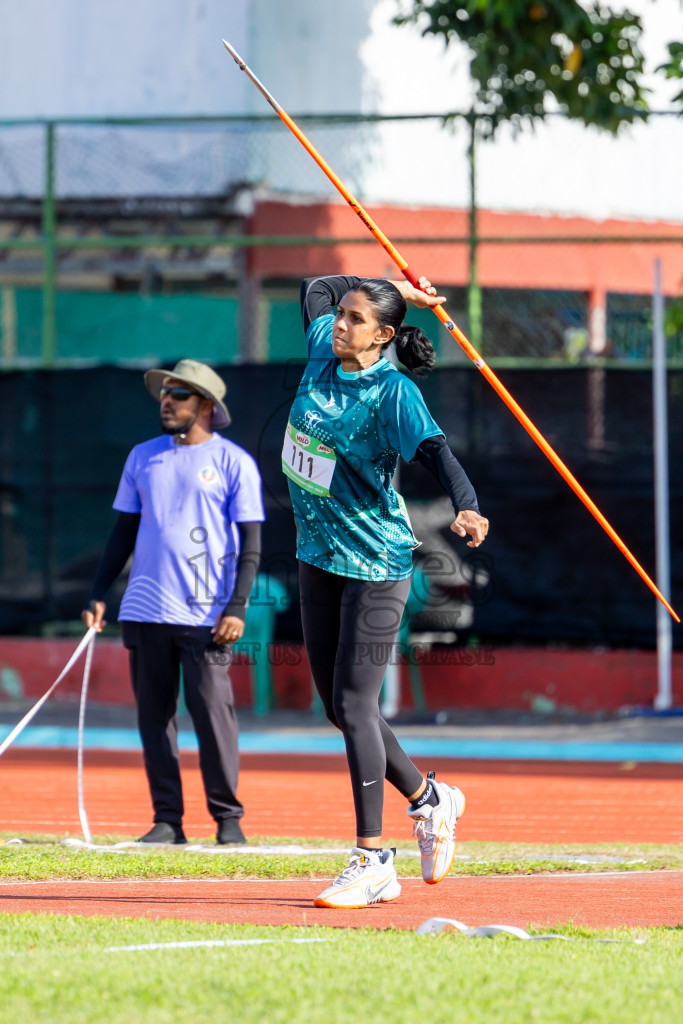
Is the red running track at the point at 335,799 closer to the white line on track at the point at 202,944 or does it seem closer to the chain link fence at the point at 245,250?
the white line on track at the point at 202,944

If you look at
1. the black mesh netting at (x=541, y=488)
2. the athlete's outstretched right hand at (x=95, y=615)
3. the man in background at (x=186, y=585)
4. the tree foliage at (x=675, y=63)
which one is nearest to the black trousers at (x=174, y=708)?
the man in background at (x=186, y=585)

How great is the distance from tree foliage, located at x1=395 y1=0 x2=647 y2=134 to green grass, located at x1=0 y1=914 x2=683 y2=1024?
8.75m

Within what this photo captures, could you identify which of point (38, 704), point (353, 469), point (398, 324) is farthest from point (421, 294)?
point (38, 704)

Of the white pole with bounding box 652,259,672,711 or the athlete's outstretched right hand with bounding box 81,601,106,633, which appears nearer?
the athlete's outstretched right hand with bounding box 81,601,106,633

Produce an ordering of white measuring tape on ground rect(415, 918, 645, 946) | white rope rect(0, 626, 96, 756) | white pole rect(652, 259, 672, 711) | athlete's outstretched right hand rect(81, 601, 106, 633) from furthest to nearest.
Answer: white pole rect(652, 259, 672, 711), athlete's outstretched right hand rect(81, 601, 106, 633), white rope rect(0, 626, 96, 756), white measuring tape on ground rect(415, 918, 645, 946)

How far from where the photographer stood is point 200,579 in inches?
269

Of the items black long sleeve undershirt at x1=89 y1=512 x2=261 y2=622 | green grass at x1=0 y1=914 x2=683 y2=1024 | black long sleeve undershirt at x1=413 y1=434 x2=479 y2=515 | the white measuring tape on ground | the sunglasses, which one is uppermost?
the sunglasses

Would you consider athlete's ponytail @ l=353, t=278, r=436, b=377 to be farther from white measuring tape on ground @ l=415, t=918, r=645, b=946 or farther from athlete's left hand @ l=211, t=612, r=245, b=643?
white measuring tape on ground @ l=415, t=918, r=645, b=946

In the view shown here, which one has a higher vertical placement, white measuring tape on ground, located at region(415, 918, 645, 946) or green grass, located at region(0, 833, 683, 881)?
white measuring tape on ground, located at region(415, 918, 645, 946)

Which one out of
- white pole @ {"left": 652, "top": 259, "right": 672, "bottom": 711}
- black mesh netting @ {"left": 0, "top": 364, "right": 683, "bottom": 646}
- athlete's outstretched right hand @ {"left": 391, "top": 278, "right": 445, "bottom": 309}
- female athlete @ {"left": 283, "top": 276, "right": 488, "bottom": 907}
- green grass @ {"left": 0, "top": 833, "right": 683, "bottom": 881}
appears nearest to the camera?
female athlete @ {"left": 283, "top": 276, "right": 488, "bottom": 907}

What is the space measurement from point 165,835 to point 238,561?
1.25 m

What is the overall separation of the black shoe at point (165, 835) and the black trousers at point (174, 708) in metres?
0.03

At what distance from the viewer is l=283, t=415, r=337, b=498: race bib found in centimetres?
521

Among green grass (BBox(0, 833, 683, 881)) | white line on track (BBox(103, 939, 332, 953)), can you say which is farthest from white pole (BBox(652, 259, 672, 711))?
white line on track (BBox(103, 939, 332, 953))
